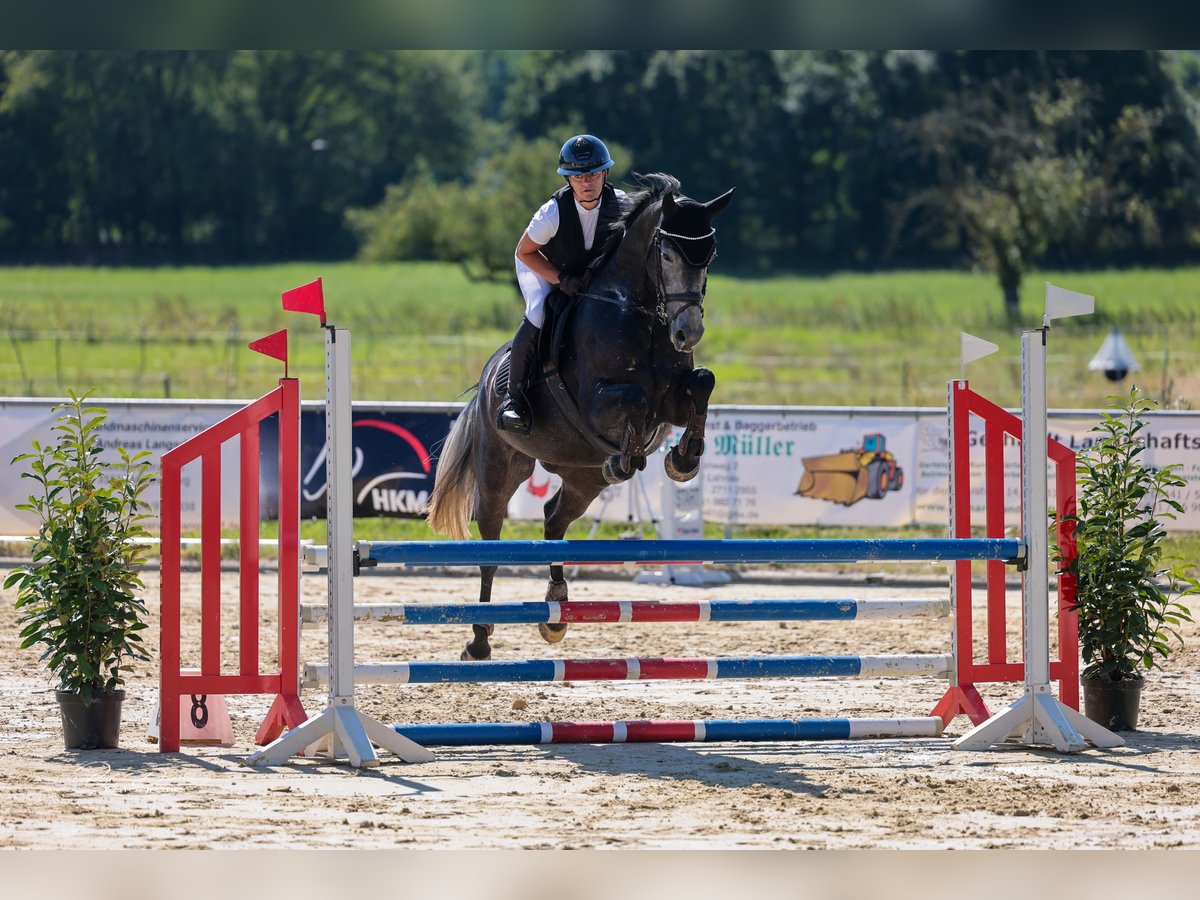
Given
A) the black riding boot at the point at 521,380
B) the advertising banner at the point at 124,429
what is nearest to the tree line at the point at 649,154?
the advertising banner at the point at 124,429

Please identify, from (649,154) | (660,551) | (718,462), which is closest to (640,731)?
(660,551)

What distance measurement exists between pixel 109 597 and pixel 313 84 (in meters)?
45.2

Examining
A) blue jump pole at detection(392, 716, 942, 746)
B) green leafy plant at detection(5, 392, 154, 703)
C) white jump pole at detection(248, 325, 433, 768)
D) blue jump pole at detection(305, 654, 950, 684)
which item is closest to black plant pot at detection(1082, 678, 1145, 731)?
blue jump pole at detection(305, 654, 950, 684)

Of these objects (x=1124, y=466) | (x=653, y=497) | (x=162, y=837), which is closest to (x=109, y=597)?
(x=162, y=837)

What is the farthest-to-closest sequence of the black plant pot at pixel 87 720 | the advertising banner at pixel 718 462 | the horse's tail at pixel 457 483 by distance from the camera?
1. the advertising banner at pixel 718 462
2. the horse's tail at pixel 457 483
3. the black plant pot at pixel 87 720

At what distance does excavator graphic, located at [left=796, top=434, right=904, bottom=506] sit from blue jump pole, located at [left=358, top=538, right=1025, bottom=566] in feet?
19.2

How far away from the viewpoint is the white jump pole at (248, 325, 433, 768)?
15.9 feet

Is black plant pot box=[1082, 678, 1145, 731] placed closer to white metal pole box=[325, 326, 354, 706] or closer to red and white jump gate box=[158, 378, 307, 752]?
white metal pole box=[325, 326, 354, 706]

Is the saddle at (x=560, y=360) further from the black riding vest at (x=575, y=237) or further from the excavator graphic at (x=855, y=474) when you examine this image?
the excavator graphic at (x=855, y=474)

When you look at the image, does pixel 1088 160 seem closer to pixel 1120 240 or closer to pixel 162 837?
pixel 1120 240

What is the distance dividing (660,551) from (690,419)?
62cm

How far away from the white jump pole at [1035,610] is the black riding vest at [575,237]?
1603 mm

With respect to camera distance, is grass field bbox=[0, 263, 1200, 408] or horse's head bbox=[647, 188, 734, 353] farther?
grass field bbox=[0, 263, 1200, 408]

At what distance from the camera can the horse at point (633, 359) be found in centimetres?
493
